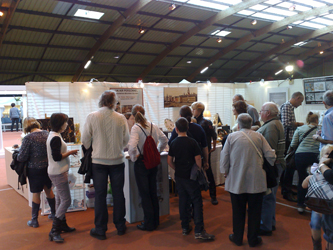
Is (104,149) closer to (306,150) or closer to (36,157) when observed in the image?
(36,157)

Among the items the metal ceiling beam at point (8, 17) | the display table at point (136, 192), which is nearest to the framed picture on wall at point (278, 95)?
the display table at point (136, 192)

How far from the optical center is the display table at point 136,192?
3275 millimetres

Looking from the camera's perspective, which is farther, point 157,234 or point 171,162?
point 157,234

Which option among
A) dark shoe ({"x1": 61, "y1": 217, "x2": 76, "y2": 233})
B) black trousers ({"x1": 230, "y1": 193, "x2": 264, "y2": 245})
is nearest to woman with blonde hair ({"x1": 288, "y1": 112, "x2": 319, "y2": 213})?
black trousers ({"x1": 230, "y1": 193, "x2": 264, "y2": 245})

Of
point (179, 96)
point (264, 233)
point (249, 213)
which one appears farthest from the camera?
point (179, 96)

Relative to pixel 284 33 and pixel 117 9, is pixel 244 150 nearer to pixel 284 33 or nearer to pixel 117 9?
pixel 117 9

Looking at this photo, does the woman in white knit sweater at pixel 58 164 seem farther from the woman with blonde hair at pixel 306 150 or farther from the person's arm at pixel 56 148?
the woman with blonde hair at pixel 306 150

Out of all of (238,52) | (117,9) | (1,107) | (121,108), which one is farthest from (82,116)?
(1,107)

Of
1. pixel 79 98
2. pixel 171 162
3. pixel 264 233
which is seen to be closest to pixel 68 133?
pixel 79 98

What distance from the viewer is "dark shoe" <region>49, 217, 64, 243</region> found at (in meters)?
2.91

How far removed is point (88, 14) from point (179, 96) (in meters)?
5.66

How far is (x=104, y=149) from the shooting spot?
2.82m

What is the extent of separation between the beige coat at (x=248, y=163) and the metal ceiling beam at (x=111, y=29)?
7145mm

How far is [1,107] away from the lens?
55.1ft
